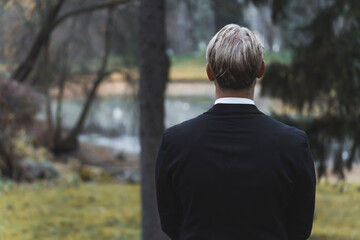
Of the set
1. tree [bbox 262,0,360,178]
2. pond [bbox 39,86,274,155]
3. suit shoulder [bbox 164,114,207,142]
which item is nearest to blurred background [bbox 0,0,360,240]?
tree [bbox 262,0,360,178]

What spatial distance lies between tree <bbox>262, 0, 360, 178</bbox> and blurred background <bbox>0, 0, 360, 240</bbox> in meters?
0.01

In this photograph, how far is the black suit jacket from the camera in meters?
1.86

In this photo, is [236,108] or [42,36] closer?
[236,108]

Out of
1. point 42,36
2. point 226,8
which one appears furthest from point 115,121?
point 226,8

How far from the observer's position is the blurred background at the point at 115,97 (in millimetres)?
6652

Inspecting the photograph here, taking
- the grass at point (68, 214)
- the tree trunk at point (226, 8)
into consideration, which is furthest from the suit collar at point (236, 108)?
the tree trunk at point (226, 8)

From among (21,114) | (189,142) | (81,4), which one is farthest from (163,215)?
(81,4)

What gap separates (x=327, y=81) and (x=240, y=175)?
210 inches

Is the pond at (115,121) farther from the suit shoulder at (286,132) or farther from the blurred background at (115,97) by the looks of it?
the suit shoulder at (286,132)

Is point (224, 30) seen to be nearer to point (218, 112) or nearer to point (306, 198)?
point (218, 112)

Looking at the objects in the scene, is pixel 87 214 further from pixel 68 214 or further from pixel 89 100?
pixel 89 100

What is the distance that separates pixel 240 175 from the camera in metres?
1.85

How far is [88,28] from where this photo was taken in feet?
49.2

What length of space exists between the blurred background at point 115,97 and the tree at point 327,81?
1cm
